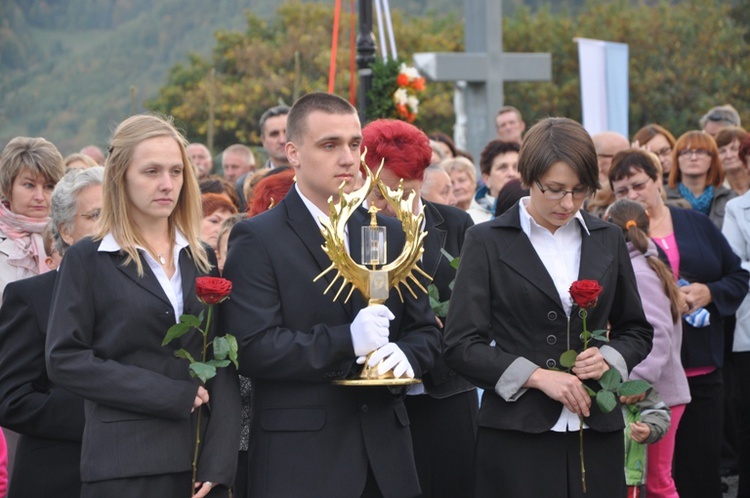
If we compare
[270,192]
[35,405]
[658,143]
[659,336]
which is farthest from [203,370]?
[658,143]

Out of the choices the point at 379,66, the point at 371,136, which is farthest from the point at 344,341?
the point at 379,66

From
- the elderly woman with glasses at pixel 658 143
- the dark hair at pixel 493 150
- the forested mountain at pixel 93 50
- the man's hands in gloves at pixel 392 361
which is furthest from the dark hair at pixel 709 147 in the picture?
the forested mountain at pixel 93 50

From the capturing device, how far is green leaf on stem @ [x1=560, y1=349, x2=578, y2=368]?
4562 mm

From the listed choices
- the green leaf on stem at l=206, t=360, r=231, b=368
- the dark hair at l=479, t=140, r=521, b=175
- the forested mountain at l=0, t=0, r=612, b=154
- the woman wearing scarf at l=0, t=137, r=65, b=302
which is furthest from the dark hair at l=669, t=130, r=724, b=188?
the forested mountain at l=0, t=0, r=612, b=154

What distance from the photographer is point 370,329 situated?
13.9 feet

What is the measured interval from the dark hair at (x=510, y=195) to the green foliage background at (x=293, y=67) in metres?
21.0

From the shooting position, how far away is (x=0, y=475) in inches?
174

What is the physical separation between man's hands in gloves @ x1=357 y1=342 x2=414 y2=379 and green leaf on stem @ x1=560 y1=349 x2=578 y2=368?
0.64 metres

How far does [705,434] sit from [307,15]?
31569 millimetres

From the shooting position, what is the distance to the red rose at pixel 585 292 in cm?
440

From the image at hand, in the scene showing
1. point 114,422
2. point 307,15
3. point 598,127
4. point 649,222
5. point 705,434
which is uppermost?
point 307,15

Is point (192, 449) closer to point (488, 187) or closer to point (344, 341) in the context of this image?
point (344, 341)

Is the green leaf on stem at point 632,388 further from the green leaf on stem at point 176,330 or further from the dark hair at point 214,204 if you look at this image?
the dark hair at point 214,204

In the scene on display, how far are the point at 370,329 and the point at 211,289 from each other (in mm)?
597
